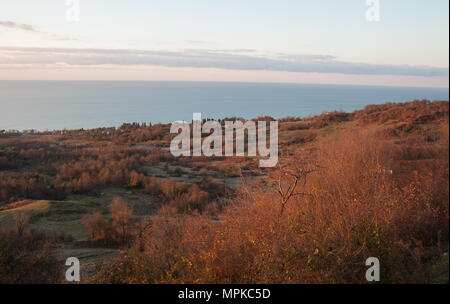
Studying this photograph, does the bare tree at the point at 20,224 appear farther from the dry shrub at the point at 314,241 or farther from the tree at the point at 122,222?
the dry shrub at the point at 314,241

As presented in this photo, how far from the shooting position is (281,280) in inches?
194

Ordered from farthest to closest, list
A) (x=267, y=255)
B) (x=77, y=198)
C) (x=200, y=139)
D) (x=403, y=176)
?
(x=200, y=139) < (x=77, y=198) < (x=403, y=176) < (x=267, y=255)

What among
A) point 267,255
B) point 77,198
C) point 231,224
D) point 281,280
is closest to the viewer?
point 281,280

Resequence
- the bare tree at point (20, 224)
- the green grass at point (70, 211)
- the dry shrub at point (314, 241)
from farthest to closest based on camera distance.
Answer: the green grass at point (70, 211), the bare tree at point (20, 224), the dry shrub at point (314, 241)

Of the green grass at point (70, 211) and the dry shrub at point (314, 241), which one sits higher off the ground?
the dry shrub at point (314, 241)

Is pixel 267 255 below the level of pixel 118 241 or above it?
above

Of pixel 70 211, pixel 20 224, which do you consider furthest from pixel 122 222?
Answer: pixel 70 211

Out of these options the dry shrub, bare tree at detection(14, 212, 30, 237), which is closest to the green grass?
bare tree at detection(14, 212, 30, 237)

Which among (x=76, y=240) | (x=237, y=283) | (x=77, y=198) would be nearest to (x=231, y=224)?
(x=237, y=283)

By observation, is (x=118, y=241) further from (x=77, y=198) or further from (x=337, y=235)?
(x=337, y=235)

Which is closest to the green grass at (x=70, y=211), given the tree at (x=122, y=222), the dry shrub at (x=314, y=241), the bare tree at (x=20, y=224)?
the bare tree at (x=20, y=224)

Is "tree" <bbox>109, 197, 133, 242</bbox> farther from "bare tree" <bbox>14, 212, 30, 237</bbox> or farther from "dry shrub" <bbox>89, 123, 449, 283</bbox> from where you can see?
"bare tree" <bbox>14, 212, 30, 237</bbox>

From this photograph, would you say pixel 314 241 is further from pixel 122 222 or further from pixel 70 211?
pixel 70 211

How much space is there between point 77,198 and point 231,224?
7599mm
